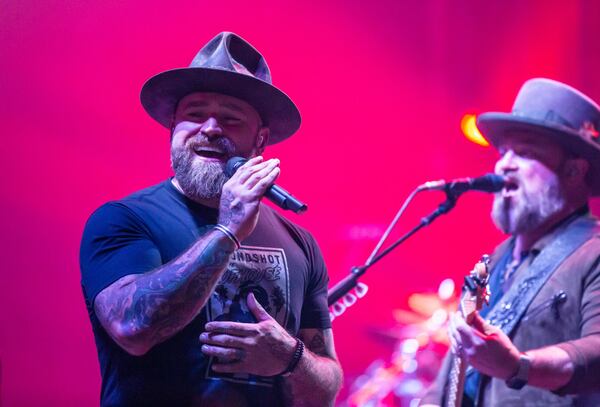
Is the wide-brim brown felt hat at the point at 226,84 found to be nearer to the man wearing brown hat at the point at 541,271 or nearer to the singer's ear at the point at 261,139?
the singer's ear at the point at 261,139

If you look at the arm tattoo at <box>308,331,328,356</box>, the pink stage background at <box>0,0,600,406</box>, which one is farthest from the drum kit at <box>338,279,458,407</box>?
the arm tattoo at <box>308,331,328,356</box>

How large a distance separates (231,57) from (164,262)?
81 centimetres

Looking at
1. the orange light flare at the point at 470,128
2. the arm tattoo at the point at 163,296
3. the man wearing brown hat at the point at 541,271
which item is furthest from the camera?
the orange light flare at the point at 470,128

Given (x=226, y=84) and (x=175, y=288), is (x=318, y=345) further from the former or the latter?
(x=226, y=84)

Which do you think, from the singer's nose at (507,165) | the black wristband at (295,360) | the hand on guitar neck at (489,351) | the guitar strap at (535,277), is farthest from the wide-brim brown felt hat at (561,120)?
the black wristband at (295,360)

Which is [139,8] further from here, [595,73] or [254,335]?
[595,73]

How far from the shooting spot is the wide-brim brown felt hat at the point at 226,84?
2.44 meters

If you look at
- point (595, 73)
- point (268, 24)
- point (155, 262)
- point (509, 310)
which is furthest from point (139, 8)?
point (595, 73)

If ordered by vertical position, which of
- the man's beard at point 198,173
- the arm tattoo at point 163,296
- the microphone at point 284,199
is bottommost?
the arm tattoo at point 163,296

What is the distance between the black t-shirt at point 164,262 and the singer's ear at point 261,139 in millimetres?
294

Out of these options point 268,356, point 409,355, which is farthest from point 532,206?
point 268,356

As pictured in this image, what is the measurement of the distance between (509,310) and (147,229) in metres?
1.89

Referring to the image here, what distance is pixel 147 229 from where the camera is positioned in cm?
217

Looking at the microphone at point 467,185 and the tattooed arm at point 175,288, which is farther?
the microphone at point 467,185
